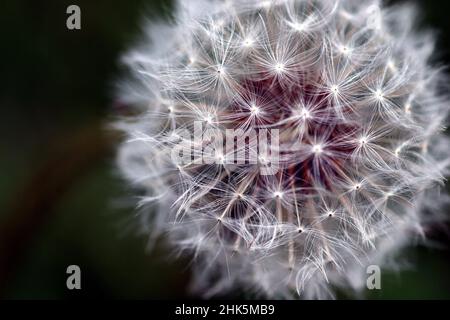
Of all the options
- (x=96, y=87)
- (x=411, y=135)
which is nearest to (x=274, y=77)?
(x=411, y=135)

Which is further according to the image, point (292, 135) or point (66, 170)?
point (66, 170)

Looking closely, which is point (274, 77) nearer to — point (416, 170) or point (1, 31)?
point (416, 170)

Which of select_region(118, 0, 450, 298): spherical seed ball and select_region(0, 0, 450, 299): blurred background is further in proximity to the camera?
select_region(0, 0, 450, 299): blurred background

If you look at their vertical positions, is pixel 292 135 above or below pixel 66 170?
below
